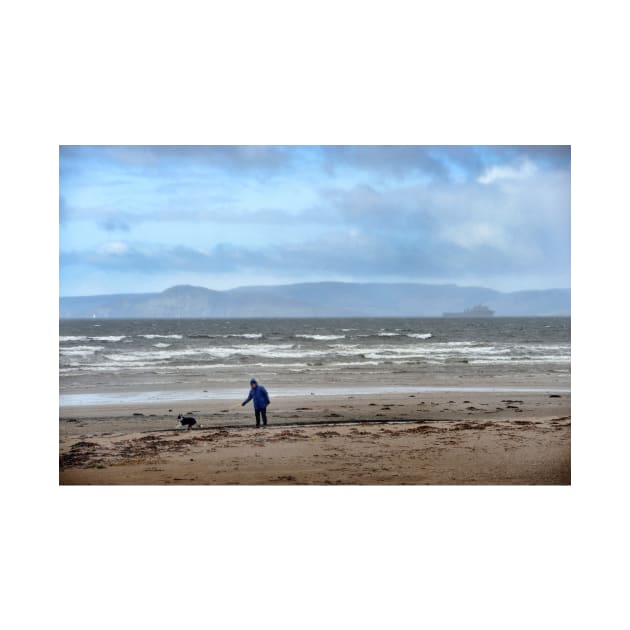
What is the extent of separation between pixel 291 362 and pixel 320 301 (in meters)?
4.18

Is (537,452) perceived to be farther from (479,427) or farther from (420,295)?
(420,295)

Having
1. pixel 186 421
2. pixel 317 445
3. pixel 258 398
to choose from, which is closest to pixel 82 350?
pixel 186 421

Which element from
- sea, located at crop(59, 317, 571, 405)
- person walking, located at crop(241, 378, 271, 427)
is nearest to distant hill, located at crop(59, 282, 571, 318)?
sea, located at crop(59, 317, 571, 405)

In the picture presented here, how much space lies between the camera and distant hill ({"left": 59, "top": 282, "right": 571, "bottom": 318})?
35.0 ft

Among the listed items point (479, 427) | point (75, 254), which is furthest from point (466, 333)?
point (75, 254)

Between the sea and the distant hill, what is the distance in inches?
15.5

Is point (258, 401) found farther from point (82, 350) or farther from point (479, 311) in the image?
point (479, 311)

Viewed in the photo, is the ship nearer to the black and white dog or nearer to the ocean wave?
the black and white dog

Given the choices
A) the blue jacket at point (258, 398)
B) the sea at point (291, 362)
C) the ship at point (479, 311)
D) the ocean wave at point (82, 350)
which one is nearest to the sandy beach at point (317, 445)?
the blue jacket at point (258, 398)

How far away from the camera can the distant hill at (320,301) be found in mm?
10653

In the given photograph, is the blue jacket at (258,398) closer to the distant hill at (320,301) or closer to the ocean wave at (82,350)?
the distant hill at (320,301)

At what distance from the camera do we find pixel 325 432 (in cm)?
930

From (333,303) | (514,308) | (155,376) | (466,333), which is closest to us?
(514,308)
